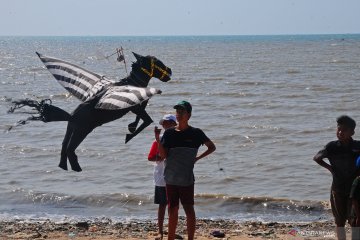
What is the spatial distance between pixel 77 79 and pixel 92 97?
0.36 m

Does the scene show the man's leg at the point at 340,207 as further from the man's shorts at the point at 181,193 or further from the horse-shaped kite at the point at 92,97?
the horse-shaped kite at the point at 92,97

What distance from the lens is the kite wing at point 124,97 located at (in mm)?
7105

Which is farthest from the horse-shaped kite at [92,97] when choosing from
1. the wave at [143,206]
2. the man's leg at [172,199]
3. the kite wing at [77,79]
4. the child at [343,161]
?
the wave at [143,206]

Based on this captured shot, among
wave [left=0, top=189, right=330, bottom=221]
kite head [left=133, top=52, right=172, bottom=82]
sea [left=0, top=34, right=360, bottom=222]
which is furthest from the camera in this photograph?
sea [left=0, top=34, right=360, bottom=222]

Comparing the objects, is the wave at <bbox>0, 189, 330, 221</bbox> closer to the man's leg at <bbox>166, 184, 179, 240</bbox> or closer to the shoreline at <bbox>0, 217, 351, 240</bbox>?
the shoreline at <bbox>0, 217, 351, 240</bbox>

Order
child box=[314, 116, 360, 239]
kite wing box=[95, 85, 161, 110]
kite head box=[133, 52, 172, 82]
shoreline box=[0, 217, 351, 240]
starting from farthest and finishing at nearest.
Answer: shoreline box=[0, 217, 351, 240], child box=[314, 116, 360, 239], kite head box=[133, 52, 172, 82], kite wing box=[95, 85, 161, 110]

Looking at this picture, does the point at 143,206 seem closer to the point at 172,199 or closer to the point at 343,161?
the point at 172,199

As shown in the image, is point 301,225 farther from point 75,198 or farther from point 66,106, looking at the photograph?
point 66,106

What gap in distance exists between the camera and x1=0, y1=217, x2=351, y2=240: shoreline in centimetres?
1145

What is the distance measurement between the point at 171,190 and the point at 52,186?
8.35 m

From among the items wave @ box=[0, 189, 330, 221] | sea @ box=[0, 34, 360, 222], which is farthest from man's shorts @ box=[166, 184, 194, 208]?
wave @ box=[0, 189, 330, 221]

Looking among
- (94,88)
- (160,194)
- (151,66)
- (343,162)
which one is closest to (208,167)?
(160,194)

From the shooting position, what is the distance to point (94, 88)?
7.60 meters

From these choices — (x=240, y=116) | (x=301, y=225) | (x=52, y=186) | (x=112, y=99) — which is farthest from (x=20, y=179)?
(x=240, y=116)
